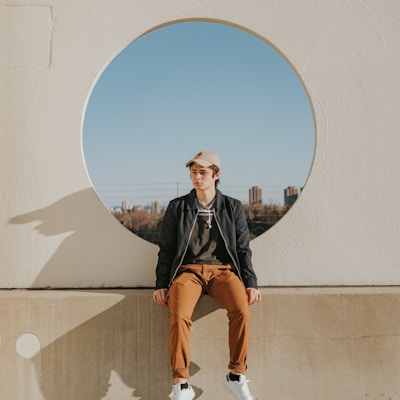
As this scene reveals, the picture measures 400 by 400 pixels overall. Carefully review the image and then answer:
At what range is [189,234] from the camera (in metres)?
2.43

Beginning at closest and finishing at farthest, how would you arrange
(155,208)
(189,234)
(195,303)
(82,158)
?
(195,303)
(189,234)
(82,158)
(155,208)

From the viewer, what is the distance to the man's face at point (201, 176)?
8.05ft

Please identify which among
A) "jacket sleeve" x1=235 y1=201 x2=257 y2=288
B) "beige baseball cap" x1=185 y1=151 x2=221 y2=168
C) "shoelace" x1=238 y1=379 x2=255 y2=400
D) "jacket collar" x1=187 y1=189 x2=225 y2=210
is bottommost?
"shoelace" x1=238 y1=379 x2=255 y2=400

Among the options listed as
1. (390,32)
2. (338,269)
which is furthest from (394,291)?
(390,32)

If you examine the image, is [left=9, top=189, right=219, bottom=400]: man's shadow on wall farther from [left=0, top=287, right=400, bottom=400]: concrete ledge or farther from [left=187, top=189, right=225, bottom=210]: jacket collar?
[left=187, top=189, right=225, bottom=210]: jacket collar

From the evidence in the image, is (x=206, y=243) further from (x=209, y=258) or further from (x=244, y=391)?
(x=244, y=391)

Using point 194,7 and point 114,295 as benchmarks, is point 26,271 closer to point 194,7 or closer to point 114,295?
point 114,295

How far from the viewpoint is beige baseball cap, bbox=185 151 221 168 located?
2.43 m

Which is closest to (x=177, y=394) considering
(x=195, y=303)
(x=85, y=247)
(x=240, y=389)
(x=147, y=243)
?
(x=240, y=389)

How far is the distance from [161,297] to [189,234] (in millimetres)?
355

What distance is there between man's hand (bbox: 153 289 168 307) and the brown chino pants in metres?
0.06

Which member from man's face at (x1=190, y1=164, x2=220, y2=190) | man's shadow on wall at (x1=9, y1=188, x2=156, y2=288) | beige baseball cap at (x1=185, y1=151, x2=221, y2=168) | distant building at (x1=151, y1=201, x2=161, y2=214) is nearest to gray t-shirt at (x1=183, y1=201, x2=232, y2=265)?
man's face at (x1=190, y1=164, x2=220, y2=190)

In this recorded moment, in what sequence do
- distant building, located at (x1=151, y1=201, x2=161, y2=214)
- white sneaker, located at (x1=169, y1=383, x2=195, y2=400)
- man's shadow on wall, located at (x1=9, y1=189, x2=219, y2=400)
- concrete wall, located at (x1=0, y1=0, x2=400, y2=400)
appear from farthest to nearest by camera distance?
distant building, located at (x1=151, y1=201, x2=161, y2=214)
concrete wall, located at (x1=0, y1=0, x2=400, y2=400)
man's shadow on wall, located at (x1=9, y1=189, x2=219, y2=400)
white sneaker, located at (x1=169, y1=383, x2=195, y2=400)

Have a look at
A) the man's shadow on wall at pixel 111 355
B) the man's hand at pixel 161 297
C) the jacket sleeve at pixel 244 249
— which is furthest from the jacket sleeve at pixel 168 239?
the jacket sleeve at pixel 244 249
